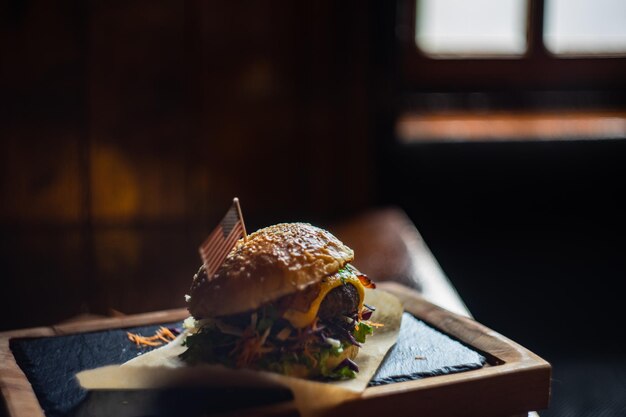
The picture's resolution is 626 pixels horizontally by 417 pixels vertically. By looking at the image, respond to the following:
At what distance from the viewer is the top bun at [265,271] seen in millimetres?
1549

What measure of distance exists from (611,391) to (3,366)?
3.17 m

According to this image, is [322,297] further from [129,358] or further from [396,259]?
Answer: [396,259]

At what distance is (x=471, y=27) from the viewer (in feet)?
14.9

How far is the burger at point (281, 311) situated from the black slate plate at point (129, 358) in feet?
0.26

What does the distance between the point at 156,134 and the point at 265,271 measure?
8.31 ft

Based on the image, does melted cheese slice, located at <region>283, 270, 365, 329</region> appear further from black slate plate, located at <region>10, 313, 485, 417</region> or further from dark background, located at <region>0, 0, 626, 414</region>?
dark background, located at <region>0, 0, 626, 414</region>

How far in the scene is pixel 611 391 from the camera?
149 inches

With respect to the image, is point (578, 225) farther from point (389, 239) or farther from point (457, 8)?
point (389, 239)

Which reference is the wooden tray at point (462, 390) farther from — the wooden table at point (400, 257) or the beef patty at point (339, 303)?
the wooden table at point (400, 257)

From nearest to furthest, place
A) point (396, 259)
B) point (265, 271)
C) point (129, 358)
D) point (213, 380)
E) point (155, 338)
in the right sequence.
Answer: point (213, 380) → point (265, 271) → point (129, 358) → point (155, 338) → point (396, 259)

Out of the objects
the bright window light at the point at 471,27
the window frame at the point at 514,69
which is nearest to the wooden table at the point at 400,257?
the window frame at the point at 514,69

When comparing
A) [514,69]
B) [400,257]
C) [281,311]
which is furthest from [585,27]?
[281,311]

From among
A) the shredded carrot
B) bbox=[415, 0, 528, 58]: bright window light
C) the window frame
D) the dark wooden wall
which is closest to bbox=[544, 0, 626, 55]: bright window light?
the window frame

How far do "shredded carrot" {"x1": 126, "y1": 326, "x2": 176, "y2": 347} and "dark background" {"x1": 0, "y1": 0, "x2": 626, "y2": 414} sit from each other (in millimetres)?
2117
